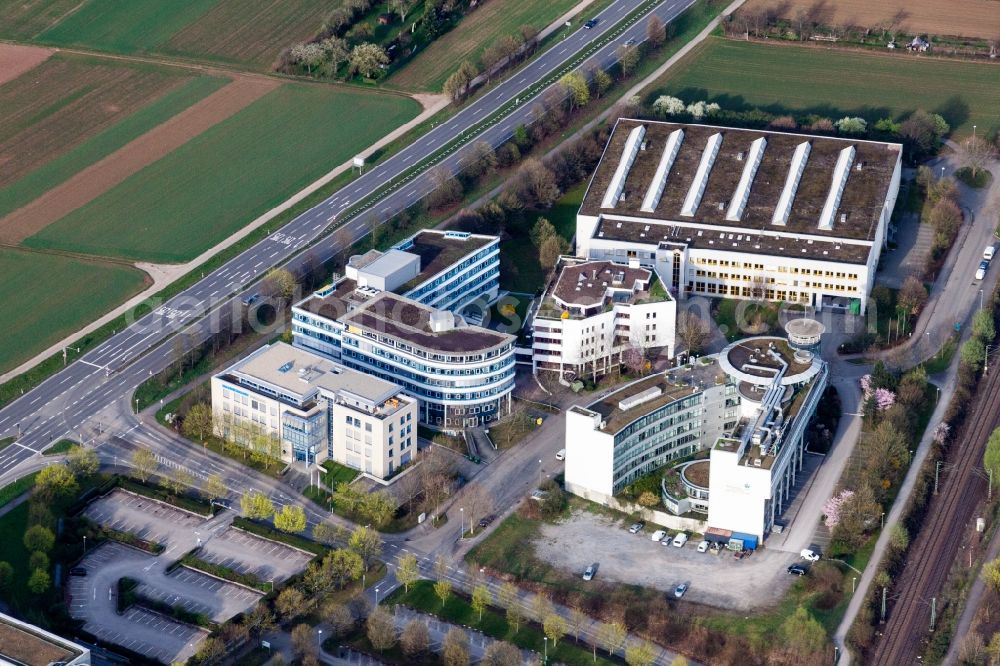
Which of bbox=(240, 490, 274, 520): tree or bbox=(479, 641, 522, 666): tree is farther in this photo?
bbox=(240, 490, 274, 520): tree

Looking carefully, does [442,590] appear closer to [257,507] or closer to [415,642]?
[415,642]

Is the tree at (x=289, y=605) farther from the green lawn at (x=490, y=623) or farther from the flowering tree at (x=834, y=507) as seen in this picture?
the flowering tree at (x=834, y=507)

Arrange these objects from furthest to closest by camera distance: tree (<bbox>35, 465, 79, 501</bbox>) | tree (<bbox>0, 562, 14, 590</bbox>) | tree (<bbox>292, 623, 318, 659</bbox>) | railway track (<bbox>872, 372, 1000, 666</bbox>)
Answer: tree (<bbox>35, 465, 79, 501</bbox>)
tree (<bbox>0, 562, 14, 590</bbox>)
railway track (<bbox>872, 372, 1000, 666</bbox>)
tree (<bbox>292, 623, 318, 659</bbox>)

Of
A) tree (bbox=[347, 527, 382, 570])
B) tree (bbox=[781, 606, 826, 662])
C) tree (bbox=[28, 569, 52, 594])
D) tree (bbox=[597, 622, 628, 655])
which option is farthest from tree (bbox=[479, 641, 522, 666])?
tree (bbox=[28, 569, 52, 594])

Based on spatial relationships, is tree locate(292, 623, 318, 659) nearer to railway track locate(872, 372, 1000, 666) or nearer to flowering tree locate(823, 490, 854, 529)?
railway track locate(872, 372, 1000, 666)

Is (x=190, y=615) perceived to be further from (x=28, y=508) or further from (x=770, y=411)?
(x=770, y=411)

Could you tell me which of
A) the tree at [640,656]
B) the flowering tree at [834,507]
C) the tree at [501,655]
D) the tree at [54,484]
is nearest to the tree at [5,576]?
the tree at [54,484]

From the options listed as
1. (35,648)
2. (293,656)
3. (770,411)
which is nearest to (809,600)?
(770,411)
